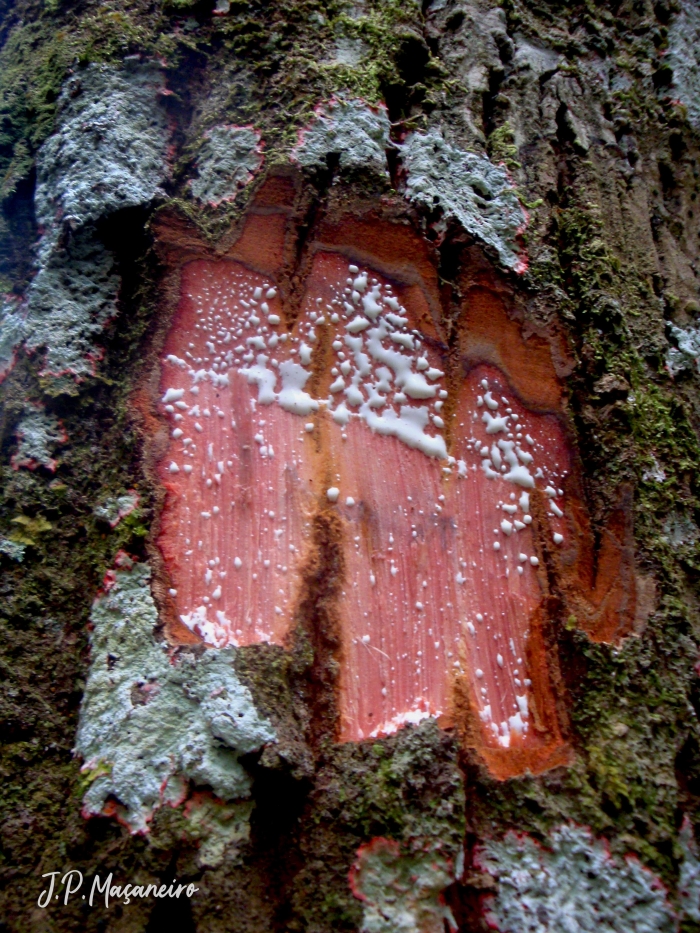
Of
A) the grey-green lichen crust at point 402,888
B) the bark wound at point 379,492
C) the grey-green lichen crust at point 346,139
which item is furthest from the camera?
the grey-green lichen crust at point 346,139

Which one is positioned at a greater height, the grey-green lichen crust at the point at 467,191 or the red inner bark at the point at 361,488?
the grey-green lichen crust at the point at 467,191

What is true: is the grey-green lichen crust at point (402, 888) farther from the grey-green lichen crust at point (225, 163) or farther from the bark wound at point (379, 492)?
the grey-green lichen crust at point (225, 163)

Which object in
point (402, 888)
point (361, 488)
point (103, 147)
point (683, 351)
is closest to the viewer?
point (402, 888)

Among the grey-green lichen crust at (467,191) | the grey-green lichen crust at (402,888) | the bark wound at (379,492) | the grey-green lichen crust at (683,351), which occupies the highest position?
the grey-green lichen crust at (467,191)

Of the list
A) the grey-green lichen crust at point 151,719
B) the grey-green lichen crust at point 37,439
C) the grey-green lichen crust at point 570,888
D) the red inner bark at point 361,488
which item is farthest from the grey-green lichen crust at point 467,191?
the grey-green lichen crust at point 570,888

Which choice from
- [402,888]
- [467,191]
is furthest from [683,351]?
[402,888]

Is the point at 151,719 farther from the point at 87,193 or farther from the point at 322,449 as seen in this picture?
the point at 87,193

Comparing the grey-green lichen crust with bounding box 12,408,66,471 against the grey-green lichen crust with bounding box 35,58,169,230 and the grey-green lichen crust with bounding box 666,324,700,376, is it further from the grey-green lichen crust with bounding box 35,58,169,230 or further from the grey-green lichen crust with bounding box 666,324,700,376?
the grey-green lichen crust with bounding box 666,324,700,376
